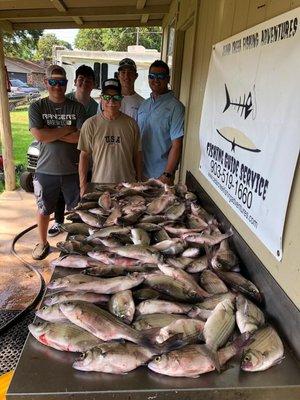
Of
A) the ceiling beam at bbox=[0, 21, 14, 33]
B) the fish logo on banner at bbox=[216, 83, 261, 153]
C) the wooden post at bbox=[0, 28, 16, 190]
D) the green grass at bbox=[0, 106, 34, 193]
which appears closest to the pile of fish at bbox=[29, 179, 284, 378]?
the fish logo on banner at bbox=[216, 83, 261, 153]

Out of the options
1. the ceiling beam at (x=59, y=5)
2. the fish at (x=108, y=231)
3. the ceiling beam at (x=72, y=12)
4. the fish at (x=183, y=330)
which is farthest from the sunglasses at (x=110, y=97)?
the ceiling beam at (x=72, y=12)

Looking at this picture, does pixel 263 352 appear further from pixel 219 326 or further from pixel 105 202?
pixel 105 202

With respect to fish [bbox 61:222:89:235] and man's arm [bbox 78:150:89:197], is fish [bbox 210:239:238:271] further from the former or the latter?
man's arm [bbox 78:150:89:197]

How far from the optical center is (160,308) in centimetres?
153

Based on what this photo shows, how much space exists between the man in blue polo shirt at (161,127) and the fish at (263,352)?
2.44 metres

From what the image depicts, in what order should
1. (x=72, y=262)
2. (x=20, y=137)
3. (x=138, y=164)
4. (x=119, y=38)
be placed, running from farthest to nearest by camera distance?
(x=119, y=38) < (x=20, y=137) < (x=138, y=164) < (x=72, y=262)

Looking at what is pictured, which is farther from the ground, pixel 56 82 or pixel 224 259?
pixel 56 82

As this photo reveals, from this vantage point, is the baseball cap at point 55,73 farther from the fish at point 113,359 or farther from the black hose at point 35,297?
the fish at point 113,359

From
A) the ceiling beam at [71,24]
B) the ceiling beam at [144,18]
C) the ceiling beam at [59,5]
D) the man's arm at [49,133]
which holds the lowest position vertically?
the man's arm at [49,133]

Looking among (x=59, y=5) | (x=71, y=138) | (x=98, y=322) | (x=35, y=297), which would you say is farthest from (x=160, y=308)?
(x=59, y=5)

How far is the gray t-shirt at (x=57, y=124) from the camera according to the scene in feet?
13.3

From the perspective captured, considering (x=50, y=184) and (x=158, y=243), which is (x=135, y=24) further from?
(x=158, y=243)

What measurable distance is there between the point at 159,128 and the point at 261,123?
2.25 m

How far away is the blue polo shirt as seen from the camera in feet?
12.8
